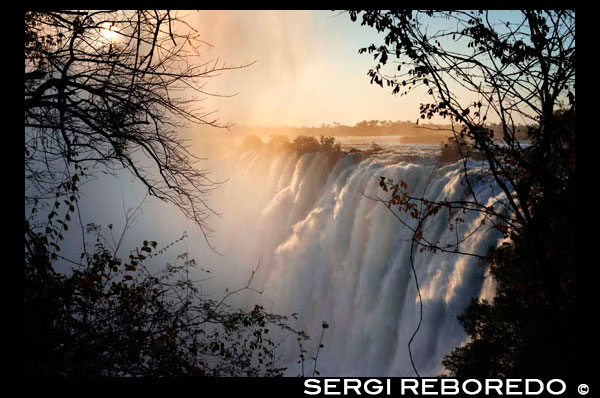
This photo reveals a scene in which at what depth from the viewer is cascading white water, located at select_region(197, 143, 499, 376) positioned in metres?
11.6

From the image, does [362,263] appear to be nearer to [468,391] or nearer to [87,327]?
[87,327]

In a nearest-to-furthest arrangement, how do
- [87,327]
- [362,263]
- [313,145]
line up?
1. [87,327]
2. [362,263]
3. [313,145]

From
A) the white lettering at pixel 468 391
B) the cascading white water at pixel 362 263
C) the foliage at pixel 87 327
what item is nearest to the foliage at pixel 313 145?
the cascading white water at pixel 362 263

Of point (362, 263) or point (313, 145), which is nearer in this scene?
point (362, 263)

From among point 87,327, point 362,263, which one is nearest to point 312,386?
point 87,327

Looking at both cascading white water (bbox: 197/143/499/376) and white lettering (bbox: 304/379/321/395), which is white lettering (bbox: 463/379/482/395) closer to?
white lettering (bbox: 304/379/321/395)

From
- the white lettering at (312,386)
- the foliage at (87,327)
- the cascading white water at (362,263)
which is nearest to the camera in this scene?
the white lettering at (312,386)

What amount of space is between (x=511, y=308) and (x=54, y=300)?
620 cm

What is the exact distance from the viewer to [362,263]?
17969 millimetres

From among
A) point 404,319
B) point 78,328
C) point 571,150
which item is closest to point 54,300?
point 78,328

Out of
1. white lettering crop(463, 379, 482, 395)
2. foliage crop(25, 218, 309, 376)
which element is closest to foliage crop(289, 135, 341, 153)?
foliage crop(25, 218, 309, 376)

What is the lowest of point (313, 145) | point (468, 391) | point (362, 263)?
point (362, 263)

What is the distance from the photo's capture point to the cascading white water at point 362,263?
11.6m

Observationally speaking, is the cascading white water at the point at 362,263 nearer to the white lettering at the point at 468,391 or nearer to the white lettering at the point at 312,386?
the white lettering at the point at 468,391
